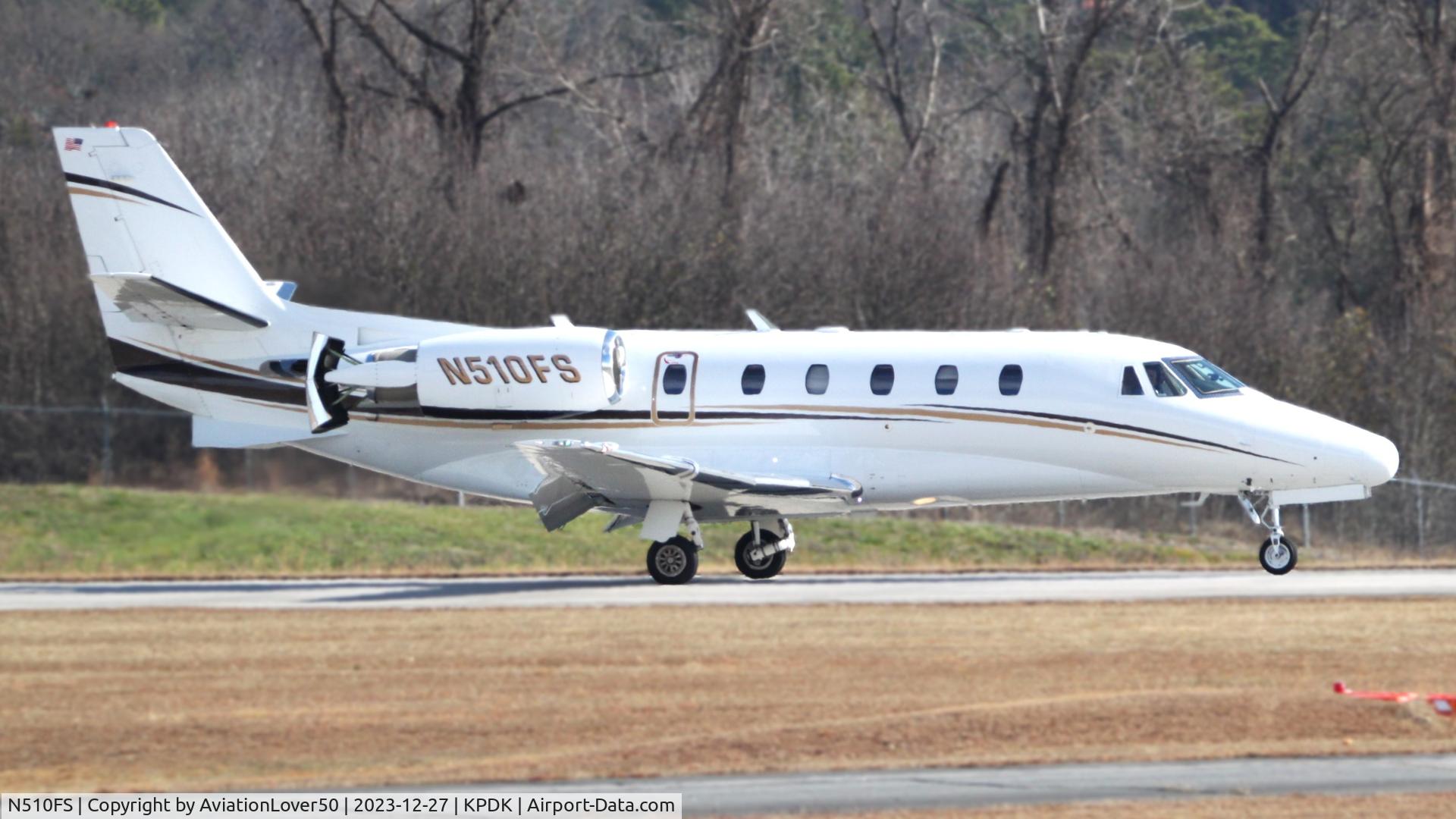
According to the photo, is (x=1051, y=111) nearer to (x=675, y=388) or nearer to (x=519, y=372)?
(x=675, y=388)

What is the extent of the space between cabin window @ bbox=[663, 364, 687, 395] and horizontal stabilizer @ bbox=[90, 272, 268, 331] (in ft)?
19.0

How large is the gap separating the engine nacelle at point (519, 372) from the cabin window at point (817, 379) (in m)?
2.65

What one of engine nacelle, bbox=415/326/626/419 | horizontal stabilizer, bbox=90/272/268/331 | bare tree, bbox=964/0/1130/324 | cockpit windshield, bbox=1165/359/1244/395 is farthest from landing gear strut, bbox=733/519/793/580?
bare tree, bbox=964/0/1130/324

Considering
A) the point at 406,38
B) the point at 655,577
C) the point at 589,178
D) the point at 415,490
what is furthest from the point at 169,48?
the point at 655,577

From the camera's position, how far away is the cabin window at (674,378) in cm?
2752

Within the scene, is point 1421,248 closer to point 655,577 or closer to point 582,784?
point 582,784

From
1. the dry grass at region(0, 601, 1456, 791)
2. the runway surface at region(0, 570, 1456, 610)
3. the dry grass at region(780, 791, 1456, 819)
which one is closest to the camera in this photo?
the dry grass at region(780, 791, 1456, 819)

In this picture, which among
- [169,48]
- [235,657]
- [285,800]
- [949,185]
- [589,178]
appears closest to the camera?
[285,800]

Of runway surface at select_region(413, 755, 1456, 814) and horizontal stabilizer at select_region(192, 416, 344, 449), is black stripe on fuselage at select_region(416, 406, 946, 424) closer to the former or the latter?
horizontal stabilizer at select_region(192, 416, 344, 449)

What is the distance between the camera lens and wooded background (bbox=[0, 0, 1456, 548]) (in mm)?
57219

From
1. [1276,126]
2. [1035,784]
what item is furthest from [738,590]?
[1276,126]

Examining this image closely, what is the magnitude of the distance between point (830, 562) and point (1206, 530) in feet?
40.3

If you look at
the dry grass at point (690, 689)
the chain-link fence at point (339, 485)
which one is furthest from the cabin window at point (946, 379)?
the dry grass at point (690, 689)

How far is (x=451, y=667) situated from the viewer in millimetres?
54781
